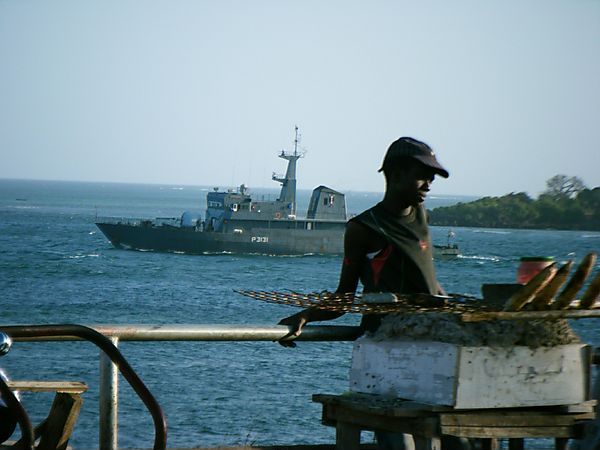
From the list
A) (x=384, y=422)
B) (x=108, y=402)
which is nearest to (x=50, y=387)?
(x=108, y=402)

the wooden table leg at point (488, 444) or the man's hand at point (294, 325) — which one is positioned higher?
the man's hand at point (294, 325)

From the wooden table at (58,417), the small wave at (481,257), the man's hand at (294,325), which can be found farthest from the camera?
the small wave at (481,257)

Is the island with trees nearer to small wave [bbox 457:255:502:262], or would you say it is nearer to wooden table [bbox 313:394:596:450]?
small wave [bbox 457:255:502:262]

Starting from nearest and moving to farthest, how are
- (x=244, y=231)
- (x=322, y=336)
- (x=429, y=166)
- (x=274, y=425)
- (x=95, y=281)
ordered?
(x=429, y=166), (x=322, y=336), (x=274, y=425), (x=95, y=281), (x=244, y=231)

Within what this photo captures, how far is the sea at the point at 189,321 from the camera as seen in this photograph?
23734 mm

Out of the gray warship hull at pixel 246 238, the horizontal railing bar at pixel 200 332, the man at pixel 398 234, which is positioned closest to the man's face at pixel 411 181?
the man at pixel 398 234

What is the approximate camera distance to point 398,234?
483cm

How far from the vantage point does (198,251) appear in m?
96.2

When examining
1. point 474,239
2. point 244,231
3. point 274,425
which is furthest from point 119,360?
point 474,239

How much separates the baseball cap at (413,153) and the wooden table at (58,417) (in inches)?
61.4

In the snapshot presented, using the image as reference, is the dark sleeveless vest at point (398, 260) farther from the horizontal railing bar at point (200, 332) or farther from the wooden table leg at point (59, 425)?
the wooden table leg at point (59, 425)

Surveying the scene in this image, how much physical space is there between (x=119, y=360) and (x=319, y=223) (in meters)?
91.9

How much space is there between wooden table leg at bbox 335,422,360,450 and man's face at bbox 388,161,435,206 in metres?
1.01

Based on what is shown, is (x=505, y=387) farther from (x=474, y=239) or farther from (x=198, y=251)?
(x=474, y=239)
